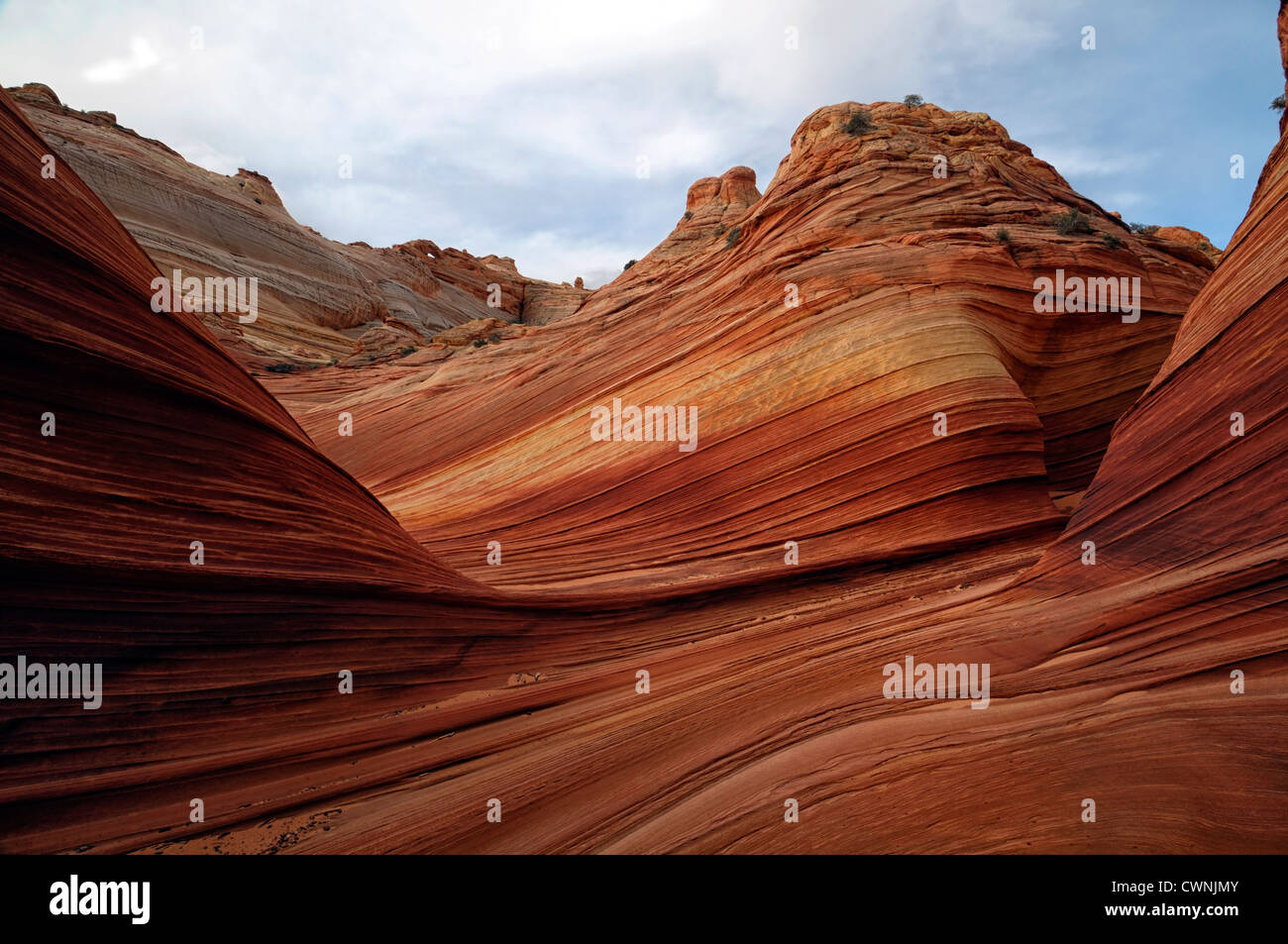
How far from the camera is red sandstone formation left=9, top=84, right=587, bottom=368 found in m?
26.0

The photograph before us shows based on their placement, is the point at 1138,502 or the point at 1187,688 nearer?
the point at 1187,688

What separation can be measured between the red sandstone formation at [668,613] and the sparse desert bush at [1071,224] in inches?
179

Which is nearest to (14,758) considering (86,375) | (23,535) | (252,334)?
(23,535)

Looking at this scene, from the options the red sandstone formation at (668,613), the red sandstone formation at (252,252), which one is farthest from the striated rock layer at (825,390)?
the red sandstone formation at (252,252)

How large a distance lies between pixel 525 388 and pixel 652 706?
8389 mm

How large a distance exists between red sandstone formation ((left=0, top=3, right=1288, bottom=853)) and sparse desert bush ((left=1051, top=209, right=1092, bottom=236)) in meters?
4.54

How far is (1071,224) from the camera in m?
11.0

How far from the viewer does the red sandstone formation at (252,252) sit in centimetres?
2600

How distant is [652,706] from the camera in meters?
5.12

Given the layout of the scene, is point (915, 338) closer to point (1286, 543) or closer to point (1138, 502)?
point (1138, 502)

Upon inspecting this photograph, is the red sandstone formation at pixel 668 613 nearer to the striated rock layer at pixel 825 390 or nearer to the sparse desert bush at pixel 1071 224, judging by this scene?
the striated rock layer at pixel 825 390

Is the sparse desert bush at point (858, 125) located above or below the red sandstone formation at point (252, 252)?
below

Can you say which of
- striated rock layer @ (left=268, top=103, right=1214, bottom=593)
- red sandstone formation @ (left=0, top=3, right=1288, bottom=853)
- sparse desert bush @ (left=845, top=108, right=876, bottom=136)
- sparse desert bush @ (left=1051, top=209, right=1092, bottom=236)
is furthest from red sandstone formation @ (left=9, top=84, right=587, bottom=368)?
sparse desert bush @ (left=1051, top=209, right=1092, bottom=236)
